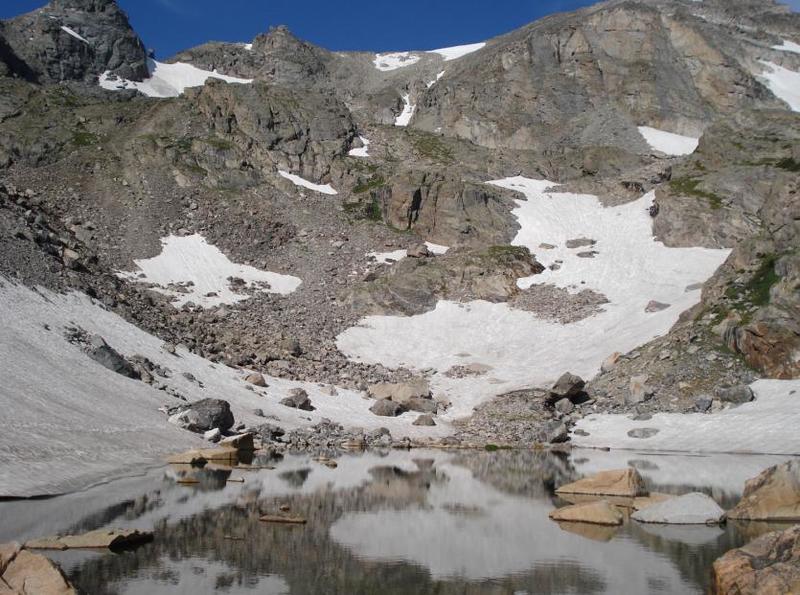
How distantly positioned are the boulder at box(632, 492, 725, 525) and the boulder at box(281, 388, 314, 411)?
29.5m

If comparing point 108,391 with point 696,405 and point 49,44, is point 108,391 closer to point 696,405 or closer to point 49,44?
point 696,405

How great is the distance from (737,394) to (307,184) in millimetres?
67579

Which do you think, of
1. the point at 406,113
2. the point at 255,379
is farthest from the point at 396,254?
the point at 406,113

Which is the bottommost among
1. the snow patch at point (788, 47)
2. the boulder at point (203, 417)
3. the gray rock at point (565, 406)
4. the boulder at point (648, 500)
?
the boulder at point (648, 500)

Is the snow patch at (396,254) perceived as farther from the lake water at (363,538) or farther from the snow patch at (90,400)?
the lake water at (363,538)

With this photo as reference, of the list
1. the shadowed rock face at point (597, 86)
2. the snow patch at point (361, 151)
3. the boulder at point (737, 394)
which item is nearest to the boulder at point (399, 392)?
the boulder at point (737, 394)

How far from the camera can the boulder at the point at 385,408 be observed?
4891cm

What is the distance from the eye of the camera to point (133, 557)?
14109mm

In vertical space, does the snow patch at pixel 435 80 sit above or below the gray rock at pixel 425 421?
above

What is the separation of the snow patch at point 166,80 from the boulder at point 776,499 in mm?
148323

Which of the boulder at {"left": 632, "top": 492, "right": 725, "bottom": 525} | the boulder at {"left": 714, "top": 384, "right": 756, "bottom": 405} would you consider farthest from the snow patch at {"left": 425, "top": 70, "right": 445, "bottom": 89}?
the boulder at {"left": 632, "top": 492, "right": 725, "bottom": 525}

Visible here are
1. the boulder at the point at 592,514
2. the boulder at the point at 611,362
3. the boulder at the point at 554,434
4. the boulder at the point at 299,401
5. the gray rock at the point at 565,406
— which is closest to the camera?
the boulder at the point at 592,514

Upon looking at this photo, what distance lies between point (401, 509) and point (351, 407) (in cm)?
2862

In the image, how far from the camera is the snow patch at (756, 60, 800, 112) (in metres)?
147
